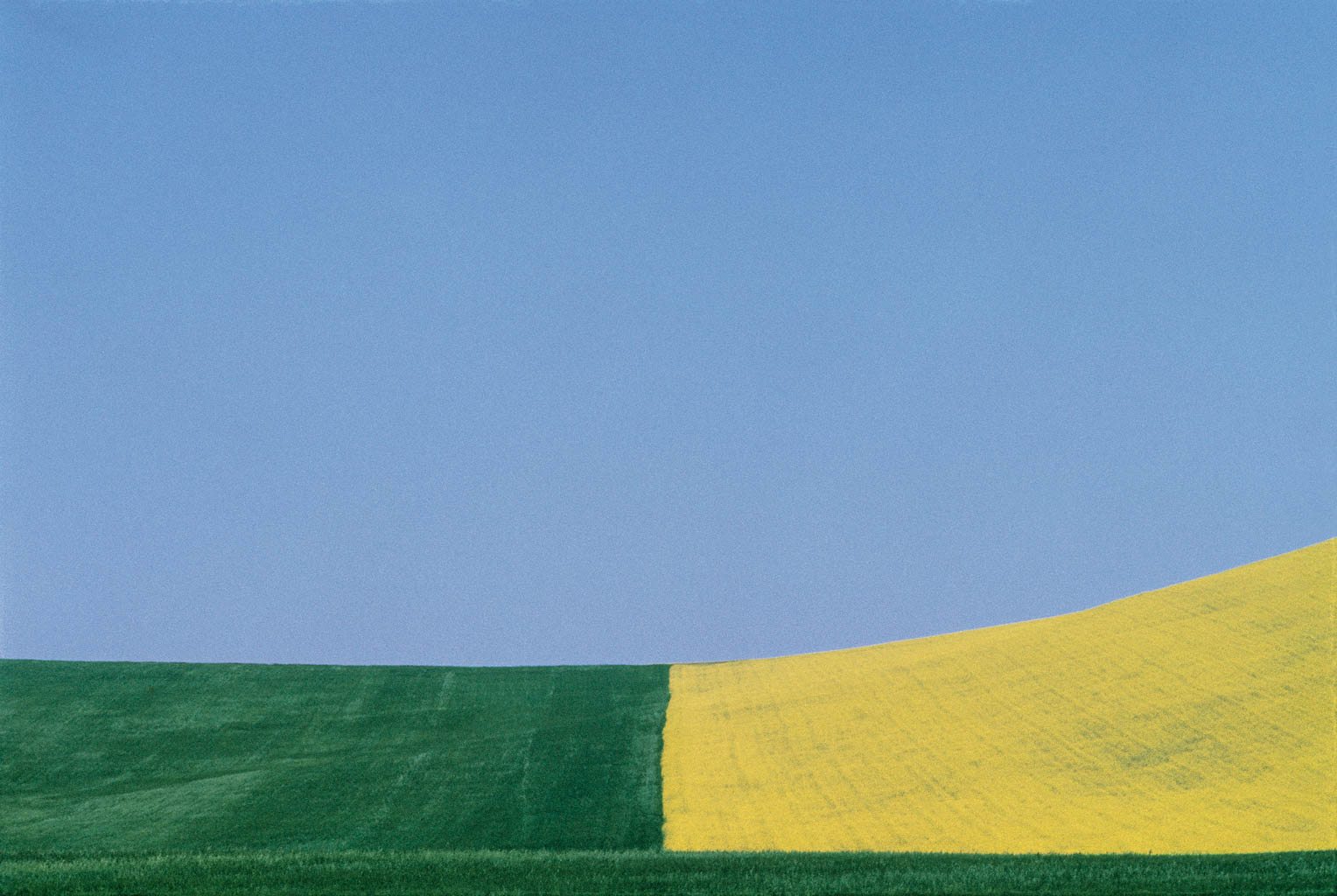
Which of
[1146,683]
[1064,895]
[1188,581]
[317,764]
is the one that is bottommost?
[1064,895]

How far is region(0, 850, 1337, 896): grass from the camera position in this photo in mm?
11266

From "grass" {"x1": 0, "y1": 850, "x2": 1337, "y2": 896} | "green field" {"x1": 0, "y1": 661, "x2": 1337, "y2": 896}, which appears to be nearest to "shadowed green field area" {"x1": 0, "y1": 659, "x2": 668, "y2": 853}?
"green field" {"x1": 0, "y1": 661, "x2": 1337, "y2": 896}

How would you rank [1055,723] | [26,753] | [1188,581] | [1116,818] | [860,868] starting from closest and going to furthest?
[860,868]
[1116,818]
[1055,723]
[26,753]
[1188,581]

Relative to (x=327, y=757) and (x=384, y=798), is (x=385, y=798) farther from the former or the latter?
(x=327, y=757)

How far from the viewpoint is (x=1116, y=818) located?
18.4 m

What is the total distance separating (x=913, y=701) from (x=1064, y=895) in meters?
16.0

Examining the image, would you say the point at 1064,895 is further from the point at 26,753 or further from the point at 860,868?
the point at 26,753

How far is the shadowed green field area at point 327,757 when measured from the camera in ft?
65.3

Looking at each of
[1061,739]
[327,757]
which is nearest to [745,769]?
[1061,739]

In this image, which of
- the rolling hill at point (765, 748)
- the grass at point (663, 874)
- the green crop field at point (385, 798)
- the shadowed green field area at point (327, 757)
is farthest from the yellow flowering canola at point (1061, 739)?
the grass at point (663, 874)

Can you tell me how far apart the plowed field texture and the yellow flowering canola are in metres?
0.08

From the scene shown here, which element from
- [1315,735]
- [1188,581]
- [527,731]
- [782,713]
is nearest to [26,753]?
[527,731]

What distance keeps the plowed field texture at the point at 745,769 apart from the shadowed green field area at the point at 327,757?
110 millimetres

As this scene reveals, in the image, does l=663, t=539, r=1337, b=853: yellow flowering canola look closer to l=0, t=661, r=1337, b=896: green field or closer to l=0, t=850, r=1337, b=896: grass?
l=0, t=661, r=1337, b=896: green field
